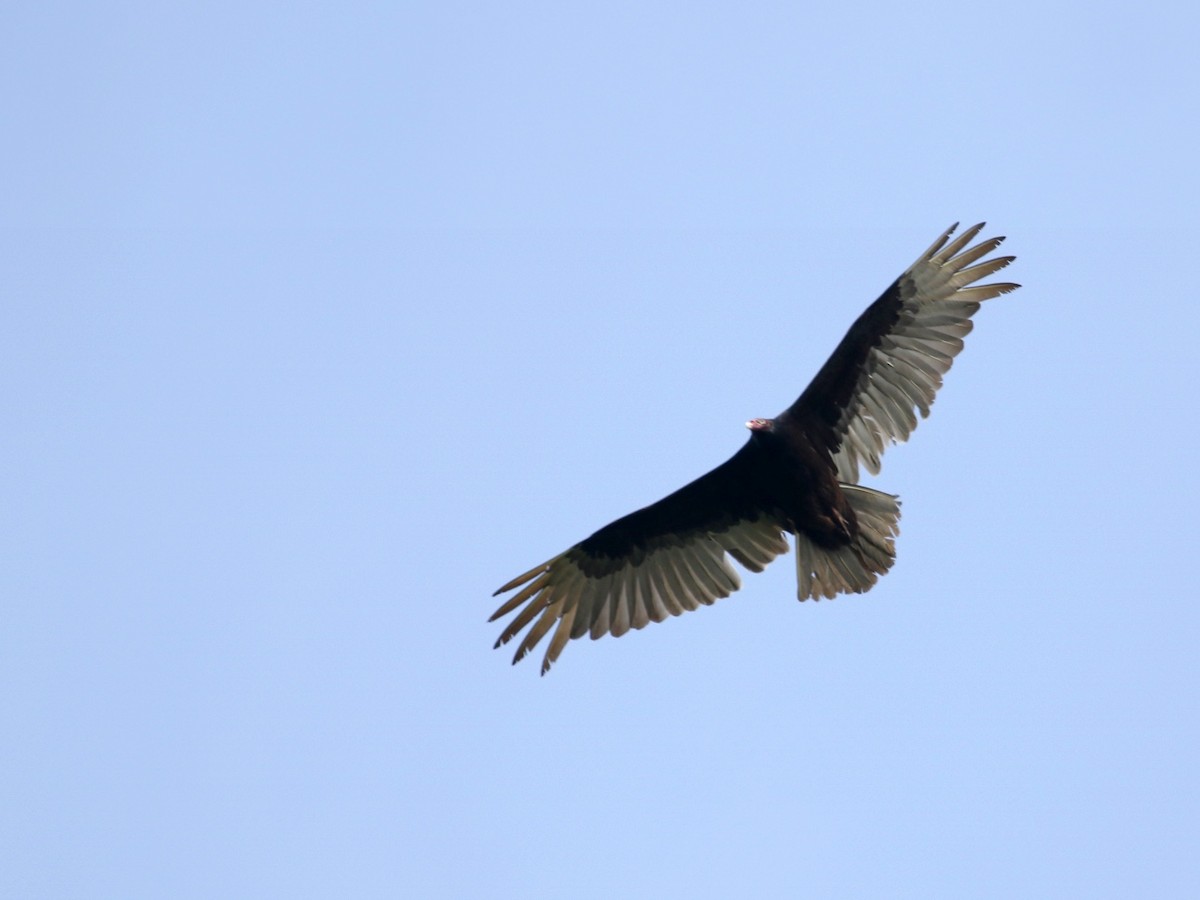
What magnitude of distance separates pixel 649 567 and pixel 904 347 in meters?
2.19

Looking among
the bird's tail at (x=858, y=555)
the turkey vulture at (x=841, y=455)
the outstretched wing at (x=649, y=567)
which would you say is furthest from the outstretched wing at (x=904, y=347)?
the outstretched wing at (x=649, y=567)

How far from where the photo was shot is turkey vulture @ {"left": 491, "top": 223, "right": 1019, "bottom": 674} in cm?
1005

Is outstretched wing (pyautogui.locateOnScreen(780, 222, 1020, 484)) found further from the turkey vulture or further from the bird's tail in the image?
the bird's tail

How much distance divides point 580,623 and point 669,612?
582 mm

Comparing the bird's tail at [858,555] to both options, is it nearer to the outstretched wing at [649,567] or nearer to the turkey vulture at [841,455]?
the turkey vulture at [841,455]

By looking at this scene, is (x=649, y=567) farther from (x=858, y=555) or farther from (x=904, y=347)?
(x=904, y=347)

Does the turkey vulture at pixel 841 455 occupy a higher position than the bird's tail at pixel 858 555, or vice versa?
the turkey vulture at pixel 841 455

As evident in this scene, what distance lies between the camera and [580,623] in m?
10.6

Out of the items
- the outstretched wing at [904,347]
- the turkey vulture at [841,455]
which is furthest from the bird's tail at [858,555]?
the outstretched wing at [904,347]

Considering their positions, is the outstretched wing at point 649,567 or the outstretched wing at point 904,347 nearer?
the outstretched wing at point 904,347

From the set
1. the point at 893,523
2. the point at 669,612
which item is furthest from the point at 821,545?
the point at 669,612

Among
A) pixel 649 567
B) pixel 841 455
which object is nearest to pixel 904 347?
pixel 841 455

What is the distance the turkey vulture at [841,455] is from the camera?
33.0 ft

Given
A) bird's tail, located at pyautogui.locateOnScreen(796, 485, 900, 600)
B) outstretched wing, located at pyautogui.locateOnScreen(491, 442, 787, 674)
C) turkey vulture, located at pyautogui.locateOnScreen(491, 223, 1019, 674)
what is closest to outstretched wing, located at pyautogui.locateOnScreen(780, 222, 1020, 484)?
turkey vulture, located at pyautogui.locateOnScreen(491, 223, 1019, 674)
